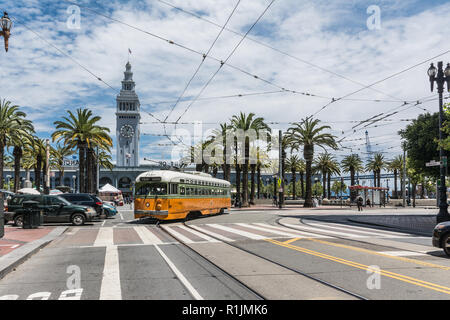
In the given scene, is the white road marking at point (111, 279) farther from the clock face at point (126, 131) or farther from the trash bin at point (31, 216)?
the clock face at point (126, 131)

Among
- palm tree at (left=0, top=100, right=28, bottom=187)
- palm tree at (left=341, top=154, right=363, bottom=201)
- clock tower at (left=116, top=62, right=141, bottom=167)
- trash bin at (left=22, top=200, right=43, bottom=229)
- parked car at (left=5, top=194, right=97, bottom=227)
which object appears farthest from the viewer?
clock tower at (left=116, top=62, right=141, bottom=167)

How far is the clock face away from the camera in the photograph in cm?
15491

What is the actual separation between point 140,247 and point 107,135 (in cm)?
3113

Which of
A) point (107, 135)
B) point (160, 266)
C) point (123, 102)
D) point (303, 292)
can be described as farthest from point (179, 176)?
point (123, 102)

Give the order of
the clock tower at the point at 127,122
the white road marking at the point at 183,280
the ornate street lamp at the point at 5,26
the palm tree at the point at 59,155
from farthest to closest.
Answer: the clock tower at the point at 127,122 < the palm tree at the point at 59,155 < the ornate street lamp at the point at 5,26 < the white road marking at the point at 183,280

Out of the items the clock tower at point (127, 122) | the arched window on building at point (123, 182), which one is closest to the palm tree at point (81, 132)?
the arched window on building at point (123, 182)

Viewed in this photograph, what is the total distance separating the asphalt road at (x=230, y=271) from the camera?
6906 millimetres

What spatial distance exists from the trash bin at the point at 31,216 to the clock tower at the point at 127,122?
133336 mm

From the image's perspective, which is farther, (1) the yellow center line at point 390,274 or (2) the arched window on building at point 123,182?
(2) the arched window on building at point 123,182

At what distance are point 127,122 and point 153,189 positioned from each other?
140 m

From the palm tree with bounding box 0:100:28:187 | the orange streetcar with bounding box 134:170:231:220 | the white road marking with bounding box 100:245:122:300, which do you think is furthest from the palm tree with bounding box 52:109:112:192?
the white road marking with bounding box 100:245:122:300

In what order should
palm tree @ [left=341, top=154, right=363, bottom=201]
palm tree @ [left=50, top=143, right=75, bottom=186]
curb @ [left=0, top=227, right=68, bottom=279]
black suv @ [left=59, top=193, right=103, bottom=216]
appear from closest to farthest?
curb @ [left=0, top=227, right=68, bottom=279], black suv @ [left=59, top=193, right=103, bottom=216], palm tree @ [left=50, top=143, right=75, bottom=186], palm tree @ [left=341, top=154, right=363, bottom=201]

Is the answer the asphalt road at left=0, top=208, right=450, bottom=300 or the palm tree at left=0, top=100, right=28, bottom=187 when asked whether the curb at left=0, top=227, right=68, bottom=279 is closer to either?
the asphalt road at left=0, top=208, right=450, bottom=300
